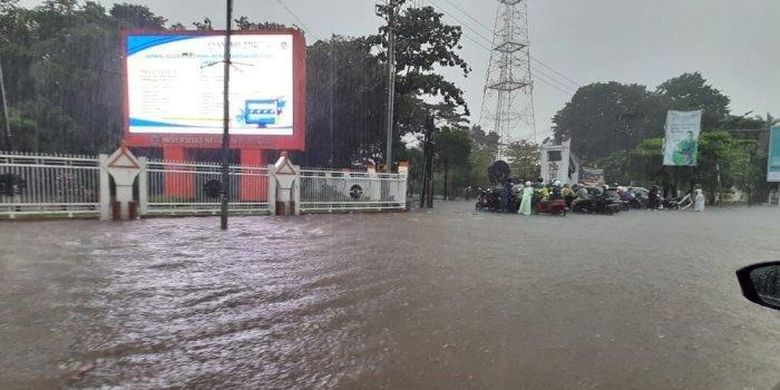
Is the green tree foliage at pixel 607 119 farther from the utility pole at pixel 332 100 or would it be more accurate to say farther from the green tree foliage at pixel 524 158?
the utility pole at pixel 332 100

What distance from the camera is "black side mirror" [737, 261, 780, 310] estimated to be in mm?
2008

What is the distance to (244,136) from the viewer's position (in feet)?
66.3

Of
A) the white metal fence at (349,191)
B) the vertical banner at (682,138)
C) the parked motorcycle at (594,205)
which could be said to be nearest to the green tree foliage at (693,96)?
the vertical banner at (682,138)

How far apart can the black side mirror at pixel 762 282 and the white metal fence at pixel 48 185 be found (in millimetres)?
13044

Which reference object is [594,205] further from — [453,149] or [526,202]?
[453,149]

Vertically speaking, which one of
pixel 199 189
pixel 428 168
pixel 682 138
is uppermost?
pixel 682 138

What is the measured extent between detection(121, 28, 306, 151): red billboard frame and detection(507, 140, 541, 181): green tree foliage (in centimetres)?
3179

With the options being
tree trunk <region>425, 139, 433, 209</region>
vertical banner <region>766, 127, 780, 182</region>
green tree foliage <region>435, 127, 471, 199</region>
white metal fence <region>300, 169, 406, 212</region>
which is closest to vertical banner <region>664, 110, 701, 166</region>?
vertical banner <region>766, 127, 780, 182</region>

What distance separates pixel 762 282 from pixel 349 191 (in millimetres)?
17241

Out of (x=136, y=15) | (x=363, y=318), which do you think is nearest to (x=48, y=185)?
(x=363, y=318)

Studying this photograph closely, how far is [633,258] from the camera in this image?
9297mm

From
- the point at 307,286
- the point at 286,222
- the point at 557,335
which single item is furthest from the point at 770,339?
the point at 286,222

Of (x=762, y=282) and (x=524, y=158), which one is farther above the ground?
(x=524, y=158)

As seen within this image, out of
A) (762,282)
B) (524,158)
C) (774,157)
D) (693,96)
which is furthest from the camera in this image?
(693,96)
